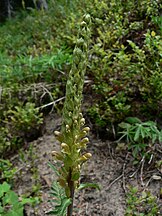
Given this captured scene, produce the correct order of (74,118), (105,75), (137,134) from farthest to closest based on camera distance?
(105,75)
(137,134)
(74,118)

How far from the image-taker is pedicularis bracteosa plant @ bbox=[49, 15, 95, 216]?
145 centimetres

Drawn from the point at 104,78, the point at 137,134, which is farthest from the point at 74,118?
the point at 104,78

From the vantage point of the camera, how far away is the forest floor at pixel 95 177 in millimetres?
2617

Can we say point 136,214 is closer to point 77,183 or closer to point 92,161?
point 92,161

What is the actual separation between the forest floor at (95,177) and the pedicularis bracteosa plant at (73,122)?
3.02 ft

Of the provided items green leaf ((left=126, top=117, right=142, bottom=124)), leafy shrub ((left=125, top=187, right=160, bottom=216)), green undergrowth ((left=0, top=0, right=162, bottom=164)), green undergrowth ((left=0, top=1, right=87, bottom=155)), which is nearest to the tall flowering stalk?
leafy shrub ((left=125, top=187, right=160, bottom=216))

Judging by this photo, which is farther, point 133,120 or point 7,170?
point 7,170

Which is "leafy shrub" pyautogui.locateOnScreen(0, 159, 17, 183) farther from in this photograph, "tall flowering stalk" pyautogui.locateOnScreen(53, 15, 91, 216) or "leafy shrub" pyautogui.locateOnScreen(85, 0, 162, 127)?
"tall flowering stalk" pyautogui.locateOnScreen(53, 15, 91, 216)

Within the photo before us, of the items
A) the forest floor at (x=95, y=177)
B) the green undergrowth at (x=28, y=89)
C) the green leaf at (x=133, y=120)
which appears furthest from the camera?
the green undergrowth at (x=28, y=89)

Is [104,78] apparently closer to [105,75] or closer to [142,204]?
[105,75]

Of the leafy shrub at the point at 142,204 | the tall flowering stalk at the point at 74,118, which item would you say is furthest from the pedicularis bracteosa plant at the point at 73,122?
the leafy shrub at the point at 142,204

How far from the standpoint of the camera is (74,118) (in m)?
1.54

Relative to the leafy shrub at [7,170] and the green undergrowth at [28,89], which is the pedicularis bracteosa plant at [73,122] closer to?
the leafy shrub at [7,170]

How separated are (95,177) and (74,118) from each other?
4.50ft
